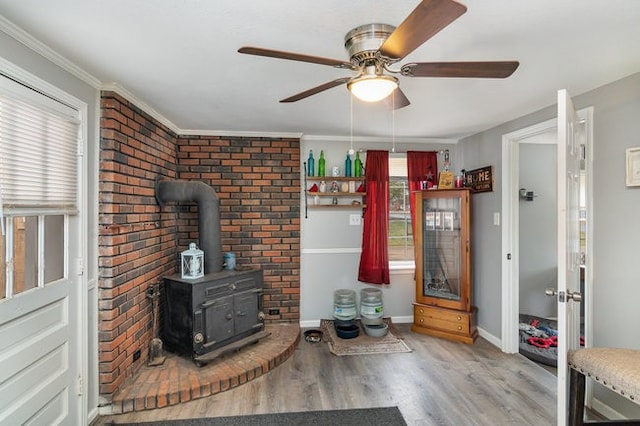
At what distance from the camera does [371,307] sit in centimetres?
373

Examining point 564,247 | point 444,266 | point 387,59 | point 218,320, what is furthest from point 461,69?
point 444,266

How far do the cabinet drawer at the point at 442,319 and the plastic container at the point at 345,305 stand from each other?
0.72 metres

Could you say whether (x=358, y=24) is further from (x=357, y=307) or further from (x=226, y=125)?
(x=357, y=307)

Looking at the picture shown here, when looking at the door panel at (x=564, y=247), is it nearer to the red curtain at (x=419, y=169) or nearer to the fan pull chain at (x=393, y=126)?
the fan pull chain at (x=393, y=126)

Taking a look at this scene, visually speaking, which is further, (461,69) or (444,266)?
(444,266)

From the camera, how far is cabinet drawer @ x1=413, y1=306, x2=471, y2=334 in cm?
352

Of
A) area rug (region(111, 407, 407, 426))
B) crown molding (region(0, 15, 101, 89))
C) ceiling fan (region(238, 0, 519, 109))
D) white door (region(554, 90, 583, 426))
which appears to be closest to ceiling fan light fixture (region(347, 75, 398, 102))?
ceiling fan (region(238, 0, 519, 109))

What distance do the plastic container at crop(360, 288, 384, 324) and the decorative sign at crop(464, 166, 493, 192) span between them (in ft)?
5.16

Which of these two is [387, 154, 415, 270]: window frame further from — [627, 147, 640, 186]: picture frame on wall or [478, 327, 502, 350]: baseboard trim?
[627, 147, 640, 186]: picture frame on wall

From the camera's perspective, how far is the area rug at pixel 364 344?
3.30 metres

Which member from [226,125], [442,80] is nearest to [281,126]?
[226,125]

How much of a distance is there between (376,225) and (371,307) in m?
0.91

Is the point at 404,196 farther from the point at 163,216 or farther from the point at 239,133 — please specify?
the point at 163,216

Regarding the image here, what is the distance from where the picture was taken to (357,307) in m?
4.02
